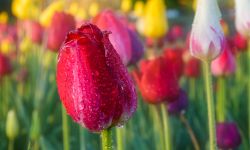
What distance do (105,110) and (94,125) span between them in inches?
1.4

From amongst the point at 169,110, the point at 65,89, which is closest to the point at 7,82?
the point at 169,110

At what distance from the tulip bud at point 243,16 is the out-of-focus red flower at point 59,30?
85cm

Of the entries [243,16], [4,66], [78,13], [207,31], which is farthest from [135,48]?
[78,13]

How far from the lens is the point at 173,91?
6.54ft

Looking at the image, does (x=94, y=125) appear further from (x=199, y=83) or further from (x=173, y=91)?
(x=199, y=83)

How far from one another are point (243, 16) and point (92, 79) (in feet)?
2.44

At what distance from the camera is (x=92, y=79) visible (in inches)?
44.0

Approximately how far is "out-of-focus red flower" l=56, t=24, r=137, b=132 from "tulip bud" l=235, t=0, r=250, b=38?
635 mm

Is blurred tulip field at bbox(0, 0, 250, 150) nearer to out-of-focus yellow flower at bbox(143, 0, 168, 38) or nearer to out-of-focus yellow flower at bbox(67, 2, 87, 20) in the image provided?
out-of-focus yellow flower at bbox(143, 0, 168, 38)

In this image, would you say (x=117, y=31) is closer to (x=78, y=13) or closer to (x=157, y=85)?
(x=157, y=85)

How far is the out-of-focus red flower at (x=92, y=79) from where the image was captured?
43.9 inches

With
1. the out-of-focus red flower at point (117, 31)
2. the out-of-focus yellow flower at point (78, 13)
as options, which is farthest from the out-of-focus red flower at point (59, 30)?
the out-of-focus yellow flower at point (78, 13)

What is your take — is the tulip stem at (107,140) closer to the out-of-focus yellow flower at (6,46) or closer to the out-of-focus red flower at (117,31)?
the out-of-focus red flower at (117,31)

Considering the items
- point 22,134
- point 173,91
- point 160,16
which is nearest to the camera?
point 173,91
